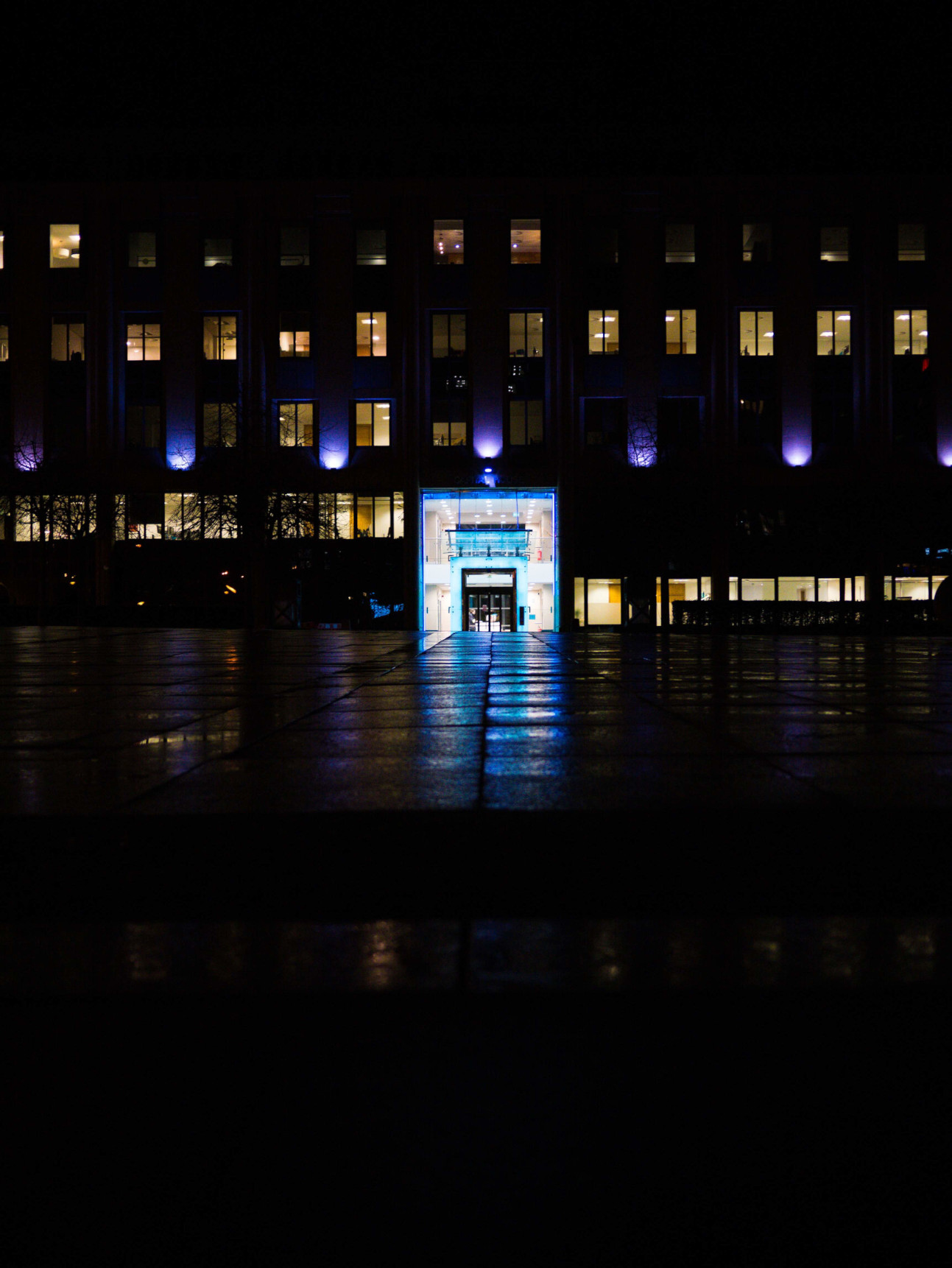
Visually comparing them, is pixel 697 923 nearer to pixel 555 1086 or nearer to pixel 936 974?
pixel 936 974

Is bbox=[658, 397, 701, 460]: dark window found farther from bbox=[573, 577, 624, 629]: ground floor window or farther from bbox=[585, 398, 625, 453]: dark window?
bbox=[573, 577, 624, 629]: ground floor window

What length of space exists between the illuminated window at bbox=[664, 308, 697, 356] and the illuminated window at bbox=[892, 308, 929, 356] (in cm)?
901

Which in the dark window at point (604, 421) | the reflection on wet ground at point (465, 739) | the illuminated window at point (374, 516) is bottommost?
the reflection on wet ground at point (465, 739)

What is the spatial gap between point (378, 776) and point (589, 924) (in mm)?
1640

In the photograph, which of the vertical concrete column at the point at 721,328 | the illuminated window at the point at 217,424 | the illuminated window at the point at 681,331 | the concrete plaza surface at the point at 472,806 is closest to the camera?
the concrete plaza surface at the point at 472,806

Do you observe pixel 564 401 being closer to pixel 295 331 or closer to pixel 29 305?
pixel 295 331

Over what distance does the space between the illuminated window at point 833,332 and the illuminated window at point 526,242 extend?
42.4 feet

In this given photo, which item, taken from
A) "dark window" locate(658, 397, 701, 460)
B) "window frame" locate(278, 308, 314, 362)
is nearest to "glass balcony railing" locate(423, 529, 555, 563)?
"dark window" locate(658, 397, 701, 460)

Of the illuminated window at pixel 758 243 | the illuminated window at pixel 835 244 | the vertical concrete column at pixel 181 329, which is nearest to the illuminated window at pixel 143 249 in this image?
the vertical concrete column at pixel 181 329

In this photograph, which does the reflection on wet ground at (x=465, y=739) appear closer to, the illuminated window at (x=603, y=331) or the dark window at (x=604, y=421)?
the dark window at (x=604, y=421)

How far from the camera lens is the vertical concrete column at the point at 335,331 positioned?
42.2 meters

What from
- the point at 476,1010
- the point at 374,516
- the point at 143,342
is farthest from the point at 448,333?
the point at 476,1010

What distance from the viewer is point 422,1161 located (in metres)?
1.47

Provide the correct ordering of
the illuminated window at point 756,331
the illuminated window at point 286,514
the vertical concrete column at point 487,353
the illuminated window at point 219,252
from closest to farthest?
the illuminated window at point 286,514 < the vertical concrete column at point 487,353 < the illuminated window at point 756,331 < the illuminated window at point 219,252
